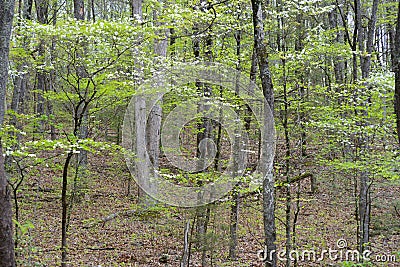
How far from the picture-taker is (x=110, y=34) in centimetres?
602

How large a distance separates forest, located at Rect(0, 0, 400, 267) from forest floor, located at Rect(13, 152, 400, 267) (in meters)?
0.07

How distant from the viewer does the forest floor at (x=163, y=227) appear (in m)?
8.63

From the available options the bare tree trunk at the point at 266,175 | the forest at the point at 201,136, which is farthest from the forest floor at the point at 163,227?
the bare tree trunk at the point at 266,175

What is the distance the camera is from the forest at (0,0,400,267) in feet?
19.4

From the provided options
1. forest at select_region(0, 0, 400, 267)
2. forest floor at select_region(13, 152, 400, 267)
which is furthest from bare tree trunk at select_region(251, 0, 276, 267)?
forest floor at select_region(13, 152, 400, 267)

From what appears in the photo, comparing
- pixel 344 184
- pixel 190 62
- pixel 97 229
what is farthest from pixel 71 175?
pixel 344 184

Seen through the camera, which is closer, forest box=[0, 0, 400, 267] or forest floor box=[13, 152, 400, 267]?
forest box=[0, 0, 400, 267]

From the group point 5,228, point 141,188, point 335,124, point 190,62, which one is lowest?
point 141,188

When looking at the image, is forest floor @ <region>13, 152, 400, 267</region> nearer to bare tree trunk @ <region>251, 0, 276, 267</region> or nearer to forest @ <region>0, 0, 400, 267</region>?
forest @ <region>0, 0, 400, 267</region>

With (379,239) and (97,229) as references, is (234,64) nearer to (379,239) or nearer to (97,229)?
(97,229)

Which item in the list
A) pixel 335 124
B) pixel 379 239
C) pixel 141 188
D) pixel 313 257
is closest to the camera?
pixel 335 124

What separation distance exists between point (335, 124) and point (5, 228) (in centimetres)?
707

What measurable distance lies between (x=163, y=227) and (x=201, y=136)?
266 cm

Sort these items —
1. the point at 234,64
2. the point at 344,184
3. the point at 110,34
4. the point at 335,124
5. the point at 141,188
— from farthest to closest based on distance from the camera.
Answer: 1. the point at 344,184
2. the point at 141,188
3. the point at 234,64
4. the point at 335,124
5. the point at 110,34
